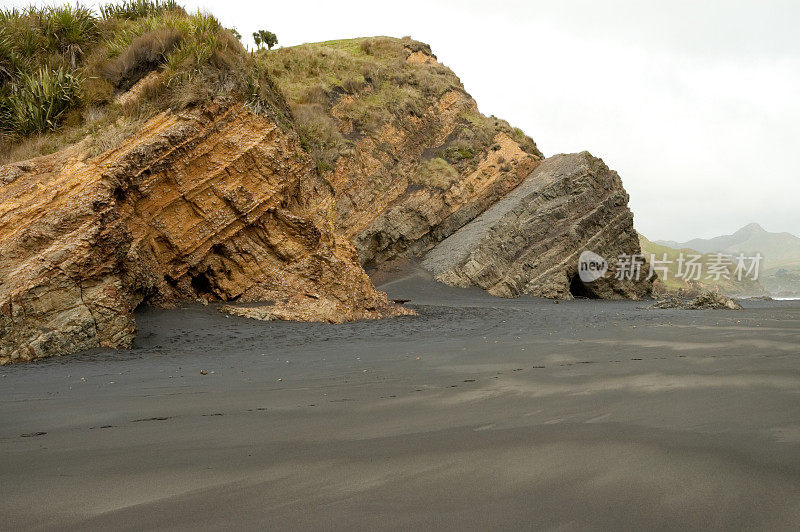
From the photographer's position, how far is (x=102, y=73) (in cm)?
1339

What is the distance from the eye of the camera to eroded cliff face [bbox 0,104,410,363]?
28.7 ft

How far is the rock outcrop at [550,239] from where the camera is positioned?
26531mm

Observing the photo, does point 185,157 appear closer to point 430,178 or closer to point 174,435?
point 174,435

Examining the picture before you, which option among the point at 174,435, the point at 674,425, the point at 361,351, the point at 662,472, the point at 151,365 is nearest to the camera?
the point at 662,472

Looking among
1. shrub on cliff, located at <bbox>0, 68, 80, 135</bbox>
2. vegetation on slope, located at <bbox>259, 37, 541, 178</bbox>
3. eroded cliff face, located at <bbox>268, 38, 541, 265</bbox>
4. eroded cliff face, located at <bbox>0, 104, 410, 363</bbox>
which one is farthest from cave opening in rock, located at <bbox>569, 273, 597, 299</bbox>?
shrub on cliff, located at <bbox>0, 68, 80, 135</bbox>

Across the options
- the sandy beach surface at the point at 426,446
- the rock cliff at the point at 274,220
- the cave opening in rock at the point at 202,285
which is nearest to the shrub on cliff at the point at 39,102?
the rock cliff at the point at 274,220

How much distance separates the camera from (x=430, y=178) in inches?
1198

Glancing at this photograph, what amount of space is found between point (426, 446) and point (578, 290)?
29.4 m

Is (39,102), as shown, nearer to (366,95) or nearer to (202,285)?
(202,285)

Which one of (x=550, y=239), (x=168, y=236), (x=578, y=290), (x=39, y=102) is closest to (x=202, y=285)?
(x=168, y=236)

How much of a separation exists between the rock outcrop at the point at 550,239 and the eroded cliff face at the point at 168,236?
11.5 m

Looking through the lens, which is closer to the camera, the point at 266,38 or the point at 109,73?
the point at 109,73

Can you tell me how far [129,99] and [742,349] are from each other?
519 inches

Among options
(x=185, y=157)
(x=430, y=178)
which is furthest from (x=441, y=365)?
(x=430, y=178)
